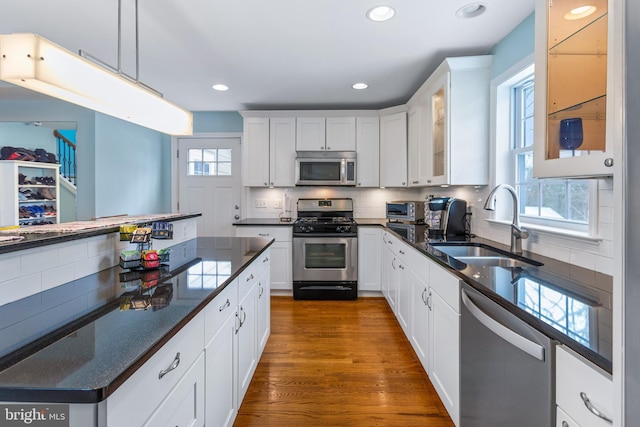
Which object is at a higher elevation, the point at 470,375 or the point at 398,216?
the point at 398,216

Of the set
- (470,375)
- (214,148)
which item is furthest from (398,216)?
(214,148)

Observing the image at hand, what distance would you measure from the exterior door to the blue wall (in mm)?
3327

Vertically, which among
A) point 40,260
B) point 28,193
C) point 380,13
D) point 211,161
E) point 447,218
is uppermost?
point 380,13

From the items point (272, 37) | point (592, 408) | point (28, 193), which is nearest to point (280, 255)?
point (272, 37)

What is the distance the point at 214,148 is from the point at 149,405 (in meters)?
4.24

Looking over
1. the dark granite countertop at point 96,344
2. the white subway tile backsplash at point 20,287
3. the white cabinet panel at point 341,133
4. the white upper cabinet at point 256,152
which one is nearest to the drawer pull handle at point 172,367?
the dark granite countertop at point 96,344

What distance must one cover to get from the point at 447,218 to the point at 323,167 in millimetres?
1850

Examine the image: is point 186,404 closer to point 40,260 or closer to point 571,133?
point 40,260

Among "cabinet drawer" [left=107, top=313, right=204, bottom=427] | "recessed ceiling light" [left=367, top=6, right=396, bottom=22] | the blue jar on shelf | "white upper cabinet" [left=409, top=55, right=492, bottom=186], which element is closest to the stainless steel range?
"white upper cabinet" [left=409, top=55, right=492, bottom=186]

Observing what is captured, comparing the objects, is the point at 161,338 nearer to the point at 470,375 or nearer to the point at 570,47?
the point at 470,375

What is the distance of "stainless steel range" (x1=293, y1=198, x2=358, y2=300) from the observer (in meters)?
3.87

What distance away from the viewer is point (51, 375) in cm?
64

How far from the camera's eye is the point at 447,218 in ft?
8.96

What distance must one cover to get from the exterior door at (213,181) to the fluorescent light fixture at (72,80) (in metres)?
2.79
